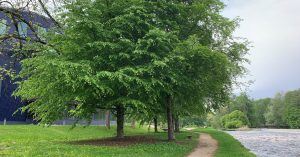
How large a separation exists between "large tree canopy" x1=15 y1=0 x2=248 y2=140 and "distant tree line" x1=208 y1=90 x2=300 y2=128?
Result: 79.6m

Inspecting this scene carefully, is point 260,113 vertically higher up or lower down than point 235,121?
higher up

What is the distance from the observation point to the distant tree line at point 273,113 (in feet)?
355

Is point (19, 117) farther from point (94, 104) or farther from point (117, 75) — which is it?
point (117, 75)

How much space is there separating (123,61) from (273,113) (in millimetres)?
104511

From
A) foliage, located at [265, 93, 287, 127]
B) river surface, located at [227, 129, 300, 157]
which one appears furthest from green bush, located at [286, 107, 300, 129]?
river surface, located at [227, 129, 300, 157]

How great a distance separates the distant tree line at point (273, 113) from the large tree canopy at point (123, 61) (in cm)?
7959

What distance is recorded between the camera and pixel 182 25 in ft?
91.1

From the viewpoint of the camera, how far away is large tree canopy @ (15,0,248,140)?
871 inches

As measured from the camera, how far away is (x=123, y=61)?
24578 millimetres

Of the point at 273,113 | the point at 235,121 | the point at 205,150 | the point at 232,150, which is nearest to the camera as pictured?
the point at 232,150

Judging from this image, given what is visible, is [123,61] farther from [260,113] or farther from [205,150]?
[260,113]

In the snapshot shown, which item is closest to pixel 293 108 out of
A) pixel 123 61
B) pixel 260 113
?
pixel 260 113

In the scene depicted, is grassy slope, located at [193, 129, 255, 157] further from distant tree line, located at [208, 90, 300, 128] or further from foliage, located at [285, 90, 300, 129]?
foliage, located at [285, 90, 300, 129]

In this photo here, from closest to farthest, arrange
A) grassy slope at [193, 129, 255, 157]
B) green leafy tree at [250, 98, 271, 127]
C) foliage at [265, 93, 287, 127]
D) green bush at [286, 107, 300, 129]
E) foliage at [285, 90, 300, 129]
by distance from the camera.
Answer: grassy slope at [193, 129, 255, 157]
green bush at [286, 107, 300, 129]
foliage at [285, 90, 300, 129]
foliage at [265, 93, 287, 127]
green leafy tree at [250, 98, 271, 127]
